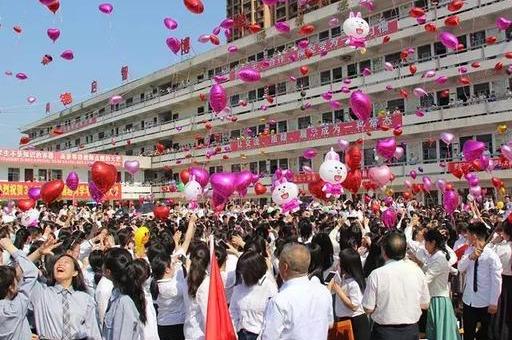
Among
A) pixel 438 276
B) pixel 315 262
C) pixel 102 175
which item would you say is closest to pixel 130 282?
pixel 315 262

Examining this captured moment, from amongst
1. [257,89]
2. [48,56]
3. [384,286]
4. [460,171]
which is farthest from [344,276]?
[257,89]

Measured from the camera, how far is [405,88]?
27.0 meters

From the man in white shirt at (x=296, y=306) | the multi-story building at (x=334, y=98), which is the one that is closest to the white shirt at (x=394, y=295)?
the man in white shirt at (x=296, y=306)

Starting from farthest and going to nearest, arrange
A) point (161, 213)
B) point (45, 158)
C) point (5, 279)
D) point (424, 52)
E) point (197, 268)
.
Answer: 1. point (45, 158)
2. point (424, 52)
3. point (161, 213)
4. point (197, 268)
5. point (5, 279)

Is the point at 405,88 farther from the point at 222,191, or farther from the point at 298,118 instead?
the point at 222,191

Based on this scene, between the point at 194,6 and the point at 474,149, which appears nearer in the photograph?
the point at 194,6

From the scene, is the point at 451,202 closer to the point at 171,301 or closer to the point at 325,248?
the point at 325,248

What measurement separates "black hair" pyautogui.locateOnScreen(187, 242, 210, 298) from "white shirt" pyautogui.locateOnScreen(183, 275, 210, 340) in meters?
0.04

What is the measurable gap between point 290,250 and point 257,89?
33.2 metres

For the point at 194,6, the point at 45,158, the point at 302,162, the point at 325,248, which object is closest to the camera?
the point at 325,248

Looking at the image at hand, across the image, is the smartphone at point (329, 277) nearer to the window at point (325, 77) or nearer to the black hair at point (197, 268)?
the black hair at point (197, 268)

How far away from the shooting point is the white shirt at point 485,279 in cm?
555

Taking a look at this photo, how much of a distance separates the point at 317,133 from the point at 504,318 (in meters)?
25.4

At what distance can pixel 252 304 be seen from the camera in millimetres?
4461
